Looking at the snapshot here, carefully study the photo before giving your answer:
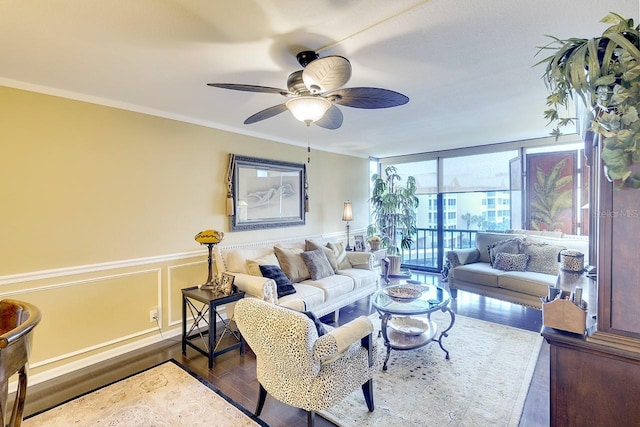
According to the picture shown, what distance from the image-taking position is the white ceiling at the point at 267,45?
5.28 feet

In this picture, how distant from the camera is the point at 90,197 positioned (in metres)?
2.84

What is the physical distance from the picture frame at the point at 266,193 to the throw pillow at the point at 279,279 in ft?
3.03

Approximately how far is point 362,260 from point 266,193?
5.60 ft

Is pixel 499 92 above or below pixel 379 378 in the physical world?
above

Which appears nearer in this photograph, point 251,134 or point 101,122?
point 101,122

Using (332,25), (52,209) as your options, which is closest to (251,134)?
(52,209)

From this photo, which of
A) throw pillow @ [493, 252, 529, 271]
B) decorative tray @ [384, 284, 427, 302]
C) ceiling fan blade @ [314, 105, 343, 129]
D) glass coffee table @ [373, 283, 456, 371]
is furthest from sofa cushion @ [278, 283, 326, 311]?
throw pillow @ [493, 252, 529, 271]

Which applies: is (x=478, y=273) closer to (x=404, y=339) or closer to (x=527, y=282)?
(x=527, y=282)

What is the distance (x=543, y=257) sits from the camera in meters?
3.93

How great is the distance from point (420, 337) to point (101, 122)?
3.66 metres

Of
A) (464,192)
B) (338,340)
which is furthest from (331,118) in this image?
(464,192)

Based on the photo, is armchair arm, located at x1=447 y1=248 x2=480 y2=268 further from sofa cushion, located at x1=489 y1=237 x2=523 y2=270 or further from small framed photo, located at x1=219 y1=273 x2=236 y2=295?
small framed photo, located at x1=219 y1=273 x2=236 y2=295

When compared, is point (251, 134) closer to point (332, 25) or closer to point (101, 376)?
point (332, 25)

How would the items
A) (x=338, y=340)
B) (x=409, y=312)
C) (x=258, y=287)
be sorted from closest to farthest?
(x=338, y=340), (x=409, y=312), (x=258, y=287)
